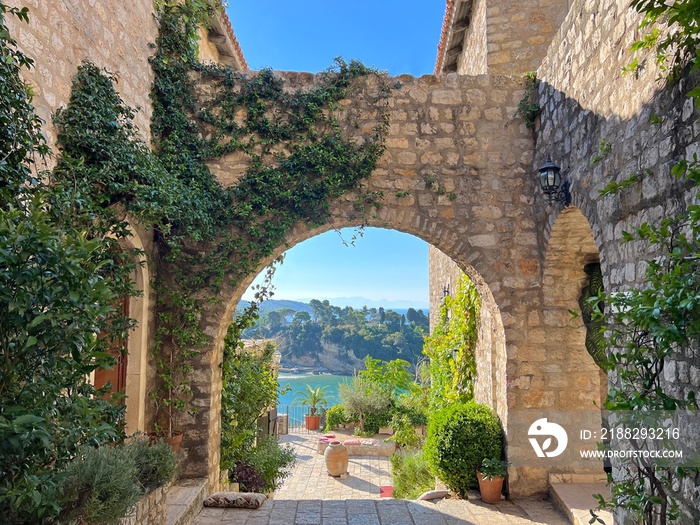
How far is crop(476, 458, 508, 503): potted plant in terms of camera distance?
477 centimetres

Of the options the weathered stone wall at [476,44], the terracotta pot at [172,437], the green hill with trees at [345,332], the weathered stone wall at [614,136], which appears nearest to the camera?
the weathered stone wall at [614,136]

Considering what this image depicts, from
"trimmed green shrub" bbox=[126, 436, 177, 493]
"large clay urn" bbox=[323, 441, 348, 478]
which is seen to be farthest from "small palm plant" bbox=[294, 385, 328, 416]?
"trimmed green shrub" bbox=[126, 436, 177, 493]

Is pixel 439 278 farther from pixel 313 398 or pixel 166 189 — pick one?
pixel 313 398

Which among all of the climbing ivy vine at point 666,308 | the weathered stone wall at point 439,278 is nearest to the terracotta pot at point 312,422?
the weathered stone wall at point 439,278

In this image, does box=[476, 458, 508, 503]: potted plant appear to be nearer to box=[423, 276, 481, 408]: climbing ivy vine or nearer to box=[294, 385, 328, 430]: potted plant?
box=[423, 276, 481, 408]: climbing ivy vine

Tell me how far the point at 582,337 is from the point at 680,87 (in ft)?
10.2

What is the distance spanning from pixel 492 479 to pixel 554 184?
9.59 feet

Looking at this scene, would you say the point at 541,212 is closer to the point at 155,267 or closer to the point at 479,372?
the point at 479,372

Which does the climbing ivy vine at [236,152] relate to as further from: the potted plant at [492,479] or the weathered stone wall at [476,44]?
the potted plant at [492,479]

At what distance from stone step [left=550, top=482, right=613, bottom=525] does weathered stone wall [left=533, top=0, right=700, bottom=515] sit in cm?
186

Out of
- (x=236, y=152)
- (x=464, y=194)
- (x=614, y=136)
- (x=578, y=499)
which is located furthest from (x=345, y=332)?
(x=614, y=136)

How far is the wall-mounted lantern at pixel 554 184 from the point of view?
4266 mm

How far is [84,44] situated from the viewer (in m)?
3.65

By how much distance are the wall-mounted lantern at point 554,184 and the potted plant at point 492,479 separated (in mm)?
2655
